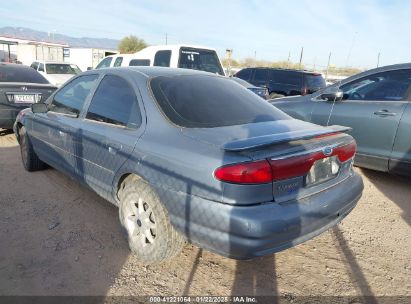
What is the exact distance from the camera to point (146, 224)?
9.45ft

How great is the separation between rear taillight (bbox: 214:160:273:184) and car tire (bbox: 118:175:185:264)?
635mm

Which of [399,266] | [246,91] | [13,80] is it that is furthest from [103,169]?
[13,80]

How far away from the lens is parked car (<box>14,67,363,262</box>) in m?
2.29

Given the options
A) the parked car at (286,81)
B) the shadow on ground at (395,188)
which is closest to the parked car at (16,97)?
the shadow on ground at (395,188)

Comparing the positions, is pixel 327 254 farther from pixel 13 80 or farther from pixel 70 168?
pixel 13 80

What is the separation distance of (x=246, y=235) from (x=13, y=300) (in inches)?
65.0

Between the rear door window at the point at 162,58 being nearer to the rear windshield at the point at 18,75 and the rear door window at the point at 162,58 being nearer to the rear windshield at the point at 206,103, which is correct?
the rear windshield at the point at 18,75

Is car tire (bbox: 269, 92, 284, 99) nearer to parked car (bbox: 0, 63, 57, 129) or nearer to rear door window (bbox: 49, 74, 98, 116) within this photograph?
parked car (bbox: 0, 63, 57, 129)

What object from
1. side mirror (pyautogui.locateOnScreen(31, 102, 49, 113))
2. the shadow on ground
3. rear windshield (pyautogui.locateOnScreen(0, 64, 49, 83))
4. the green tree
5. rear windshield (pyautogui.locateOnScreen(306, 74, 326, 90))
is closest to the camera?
side mirror (pyautogui.locateOnScreen(31, 102, 49, 113))

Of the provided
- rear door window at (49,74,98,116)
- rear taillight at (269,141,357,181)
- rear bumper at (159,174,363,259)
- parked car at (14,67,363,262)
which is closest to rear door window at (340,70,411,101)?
parked car at (14,67,363,262)

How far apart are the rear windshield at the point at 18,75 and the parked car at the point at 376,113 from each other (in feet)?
17.8

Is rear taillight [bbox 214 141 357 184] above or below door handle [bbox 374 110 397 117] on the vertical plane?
below

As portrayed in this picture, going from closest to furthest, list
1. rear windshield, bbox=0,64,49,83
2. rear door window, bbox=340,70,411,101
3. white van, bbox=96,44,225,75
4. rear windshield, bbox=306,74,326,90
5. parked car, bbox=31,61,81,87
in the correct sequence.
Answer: rear door window, bbox=340,70,411,101, rear windshield, bbox=0,64,49,83, white van, bbox=96,44,225,75, rear windshield, bbox=306,74,326,90, parked car, bbox=31,61,81,87

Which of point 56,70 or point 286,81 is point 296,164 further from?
point 56,70
